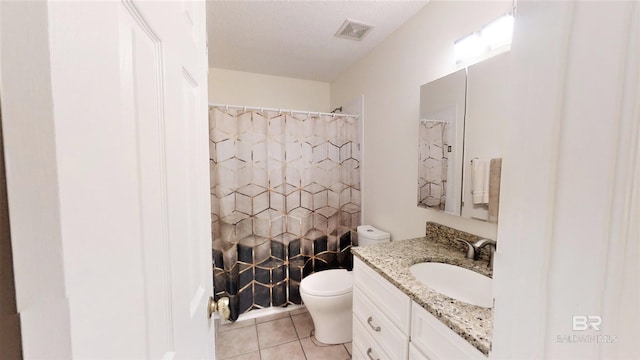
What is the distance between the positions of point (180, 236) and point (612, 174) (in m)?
0.67

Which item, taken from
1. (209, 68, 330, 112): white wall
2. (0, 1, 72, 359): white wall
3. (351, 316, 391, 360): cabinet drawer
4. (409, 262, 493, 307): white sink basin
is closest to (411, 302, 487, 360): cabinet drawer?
(409, 262, 493, 307): white sink basin

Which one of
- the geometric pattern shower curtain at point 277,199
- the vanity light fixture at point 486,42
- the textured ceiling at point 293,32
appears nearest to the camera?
the vanity light fixture at point 486,42

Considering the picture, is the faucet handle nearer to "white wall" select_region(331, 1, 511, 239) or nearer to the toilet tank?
"white wall" select_region(331, 1, 511, 239)

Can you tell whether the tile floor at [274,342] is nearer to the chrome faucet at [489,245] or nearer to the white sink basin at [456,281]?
the white sink basin at [456,281]

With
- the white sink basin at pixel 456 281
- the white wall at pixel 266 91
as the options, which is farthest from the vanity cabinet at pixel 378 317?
the white wall at pixel 266 91

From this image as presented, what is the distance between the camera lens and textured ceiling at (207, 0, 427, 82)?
1.56 m

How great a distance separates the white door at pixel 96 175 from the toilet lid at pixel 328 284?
1.27 m

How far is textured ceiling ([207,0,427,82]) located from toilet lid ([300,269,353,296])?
73.0 inches

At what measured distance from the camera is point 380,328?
1195mm

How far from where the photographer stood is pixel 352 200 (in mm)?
2408

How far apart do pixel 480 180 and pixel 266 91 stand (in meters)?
2.25

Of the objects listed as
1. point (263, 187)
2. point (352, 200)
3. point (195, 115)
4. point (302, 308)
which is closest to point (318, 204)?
point (352, 200)

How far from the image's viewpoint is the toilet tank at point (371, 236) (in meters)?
1.98

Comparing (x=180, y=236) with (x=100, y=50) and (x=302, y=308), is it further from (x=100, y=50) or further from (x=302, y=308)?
(x=302, y=308)
